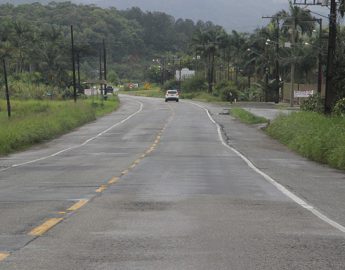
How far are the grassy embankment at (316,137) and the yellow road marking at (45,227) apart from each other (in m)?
12.0

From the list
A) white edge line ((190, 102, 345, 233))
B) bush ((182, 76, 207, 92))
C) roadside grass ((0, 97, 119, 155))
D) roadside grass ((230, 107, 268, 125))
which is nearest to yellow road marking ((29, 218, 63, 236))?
white edge line ((190, 102, 345, 233))

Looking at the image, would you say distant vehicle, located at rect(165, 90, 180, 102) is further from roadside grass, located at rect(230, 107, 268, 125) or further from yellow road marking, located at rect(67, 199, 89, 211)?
yellow road marking, located at rect(67, 199, 89, 211)

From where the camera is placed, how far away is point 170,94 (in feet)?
286

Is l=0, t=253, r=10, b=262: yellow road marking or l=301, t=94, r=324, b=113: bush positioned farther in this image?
l=301, t=94, r=324, b=113: bush

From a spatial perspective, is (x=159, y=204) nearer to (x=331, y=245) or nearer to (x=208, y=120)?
(x=331, y=245)

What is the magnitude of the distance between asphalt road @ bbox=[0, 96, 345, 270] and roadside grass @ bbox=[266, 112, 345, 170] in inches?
33.1

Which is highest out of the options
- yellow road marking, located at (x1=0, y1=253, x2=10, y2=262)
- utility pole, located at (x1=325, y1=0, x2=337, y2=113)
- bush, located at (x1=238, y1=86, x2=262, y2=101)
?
utility pole, located at (x1=325, y1=0, x2=337, y2=113)

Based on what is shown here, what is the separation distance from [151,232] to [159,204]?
2525 mm

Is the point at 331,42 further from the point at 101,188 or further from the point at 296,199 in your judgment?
the point at 101,188

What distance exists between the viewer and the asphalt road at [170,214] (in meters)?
6.71

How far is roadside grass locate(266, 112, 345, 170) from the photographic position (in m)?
20.0

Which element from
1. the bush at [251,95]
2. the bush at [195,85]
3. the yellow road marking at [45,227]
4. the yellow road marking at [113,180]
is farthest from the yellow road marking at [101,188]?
the bush at [195,85]

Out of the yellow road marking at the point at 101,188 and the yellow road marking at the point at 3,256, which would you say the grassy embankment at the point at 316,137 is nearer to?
the yellow road marking at the point at 101,188

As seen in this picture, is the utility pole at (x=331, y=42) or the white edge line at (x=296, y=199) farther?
the utility pole at (x=331, y=42)
